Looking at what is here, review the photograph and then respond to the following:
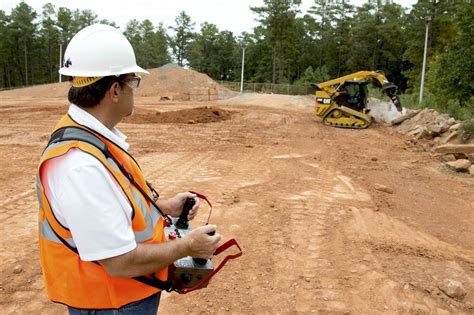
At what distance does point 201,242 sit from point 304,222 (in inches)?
164

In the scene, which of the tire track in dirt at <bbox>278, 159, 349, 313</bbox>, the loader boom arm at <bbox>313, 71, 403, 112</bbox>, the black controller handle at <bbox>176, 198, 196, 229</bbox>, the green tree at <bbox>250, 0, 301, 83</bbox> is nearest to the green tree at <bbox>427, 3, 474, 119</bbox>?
the loader boom arm at <bbox>313, 71, 403, 112</bbox>

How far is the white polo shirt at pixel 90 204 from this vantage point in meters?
1.41

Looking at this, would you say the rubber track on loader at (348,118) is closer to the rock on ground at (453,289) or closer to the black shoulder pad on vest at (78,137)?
the rock on ground at (453,289)

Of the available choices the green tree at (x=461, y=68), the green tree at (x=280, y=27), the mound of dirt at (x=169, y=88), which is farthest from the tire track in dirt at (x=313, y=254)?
the green tree at (x=280, y=27)

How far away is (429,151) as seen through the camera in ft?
36.6

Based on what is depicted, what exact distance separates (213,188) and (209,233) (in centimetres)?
538

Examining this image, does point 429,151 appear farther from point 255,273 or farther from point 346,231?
point 255,273

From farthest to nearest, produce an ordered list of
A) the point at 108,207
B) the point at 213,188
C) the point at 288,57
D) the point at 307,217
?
the point at 288,57 → the point at 213,188 → the point at 307,217 → the point at 108,207

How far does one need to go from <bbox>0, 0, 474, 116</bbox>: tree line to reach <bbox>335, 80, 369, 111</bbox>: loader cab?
3249cm

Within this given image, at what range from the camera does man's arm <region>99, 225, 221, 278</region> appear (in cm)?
150

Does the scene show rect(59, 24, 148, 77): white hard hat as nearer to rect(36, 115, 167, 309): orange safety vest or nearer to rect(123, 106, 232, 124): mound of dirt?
rect(36, 115, 167, 309): orange safety vest

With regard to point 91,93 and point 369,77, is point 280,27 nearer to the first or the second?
point 369,77

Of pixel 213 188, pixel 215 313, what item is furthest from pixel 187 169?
pixel 215 313

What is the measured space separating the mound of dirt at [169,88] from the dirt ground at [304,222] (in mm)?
18726
